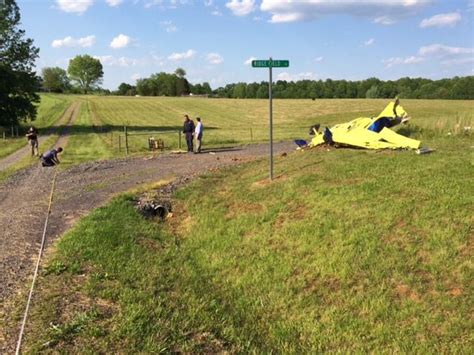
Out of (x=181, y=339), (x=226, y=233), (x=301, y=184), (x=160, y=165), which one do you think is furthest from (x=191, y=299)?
(x=160, y=165)

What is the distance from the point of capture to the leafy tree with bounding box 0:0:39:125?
42688 mm

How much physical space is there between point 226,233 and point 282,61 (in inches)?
166

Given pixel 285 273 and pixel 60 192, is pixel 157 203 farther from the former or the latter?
pixel 285 273

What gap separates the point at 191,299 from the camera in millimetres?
6652

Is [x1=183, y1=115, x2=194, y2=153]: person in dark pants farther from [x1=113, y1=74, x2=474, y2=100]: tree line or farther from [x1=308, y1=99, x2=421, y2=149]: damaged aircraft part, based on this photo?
[x1=113, y1=74, x2=474, y2=100]: tree line

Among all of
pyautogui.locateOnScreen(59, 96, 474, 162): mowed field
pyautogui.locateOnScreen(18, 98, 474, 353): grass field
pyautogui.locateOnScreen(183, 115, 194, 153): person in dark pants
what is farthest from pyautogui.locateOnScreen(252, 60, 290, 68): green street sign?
pyautogui.locateOnScreen(183, 115, 194, 153): person in dark pants

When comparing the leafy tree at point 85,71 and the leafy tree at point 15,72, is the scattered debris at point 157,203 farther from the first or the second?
the leafy tree at point 85,71

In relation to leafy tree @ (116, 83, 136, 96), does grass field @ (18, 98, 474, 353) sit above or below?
below

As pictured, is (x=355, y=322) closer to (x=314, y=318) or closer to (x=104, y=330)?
(x=314, y=318)

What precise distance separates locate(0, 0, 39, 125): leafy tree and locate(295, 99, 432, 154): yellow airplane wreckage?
3351cm

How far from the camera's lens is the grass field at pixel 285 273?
562 cm

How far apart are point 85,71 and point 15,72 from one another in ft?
465

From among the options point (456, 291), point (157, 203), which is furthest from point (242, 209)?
point (456, 291)

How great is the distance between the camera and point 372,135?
14.9 meters
